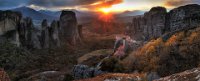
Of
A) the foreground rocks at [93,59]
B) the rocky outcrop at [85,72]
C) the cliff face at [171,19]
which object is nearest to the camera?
the rocky outcrop at [85,72]

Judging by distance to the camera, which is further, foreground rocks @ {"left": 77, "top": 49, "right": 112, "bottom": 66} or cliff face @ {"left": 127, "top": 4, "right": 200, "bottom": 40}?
foreground rocks @ {"left": 77, "top": 49, "right": 112, "bottom": 66}

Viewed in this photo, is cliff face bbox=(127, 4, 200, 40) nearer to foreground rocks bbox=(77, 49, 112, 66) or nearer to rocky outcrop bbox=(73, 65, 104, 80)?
rocky outcrop bbox=(73, 65, 104, 80)

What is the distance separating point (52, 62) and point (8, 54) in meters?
23.7

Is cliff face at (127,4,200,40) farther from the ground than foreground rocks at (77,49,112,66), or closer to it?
farther from the ground

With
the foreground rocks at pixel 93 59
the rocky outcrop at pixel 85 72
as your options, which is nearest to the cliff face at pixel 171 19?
the rocky outcrop at pixel 85 72

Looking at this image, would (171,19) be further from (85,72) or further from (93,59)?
(85,72)

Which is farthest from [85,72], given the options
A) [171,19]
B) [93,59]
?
[171,19]

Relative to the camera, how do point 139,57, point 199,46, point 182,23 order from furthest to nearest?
point 182,23 < point 139,57 < point 199,46

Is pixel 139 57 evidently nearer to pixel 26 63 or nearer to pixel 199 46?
pixel 199 46

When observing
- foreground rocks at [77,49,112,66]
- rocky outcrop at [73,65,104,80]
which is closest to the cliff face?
rocky outcrop at [73,65,104,80]

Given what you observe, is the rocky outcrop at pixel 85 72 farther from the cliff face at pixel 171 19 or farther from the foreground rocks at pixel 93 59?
the foreground rocks at pixel 93 59

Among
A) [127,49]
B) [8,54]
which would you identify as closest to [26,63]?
[8,54]

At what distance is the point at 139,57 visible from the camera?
57.0 meters

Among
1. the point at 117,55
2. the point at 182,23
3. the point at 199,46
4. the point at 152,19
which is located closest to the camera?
the point at 199,46
